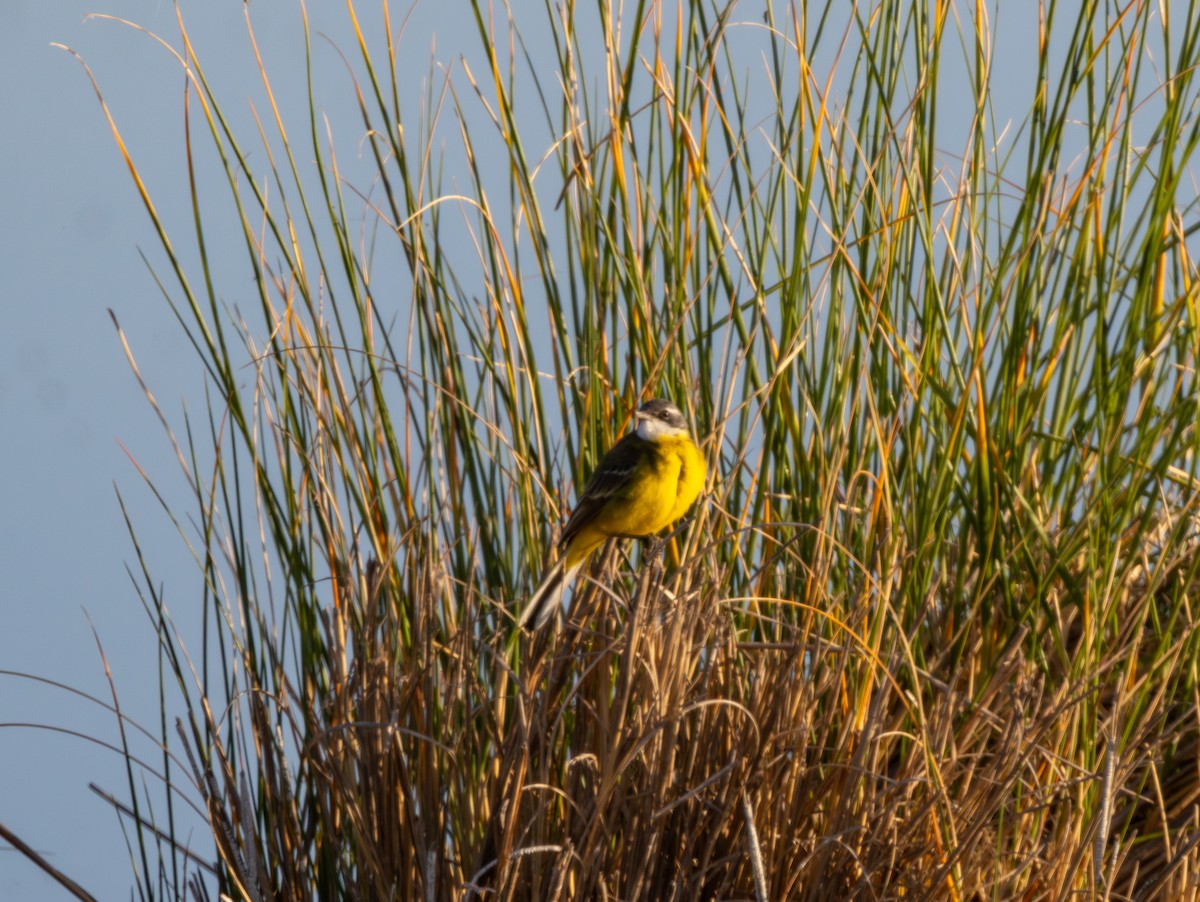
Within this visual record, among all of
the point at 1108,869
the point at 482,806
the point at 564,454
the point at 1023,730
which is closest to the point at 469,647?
the point at 482,806

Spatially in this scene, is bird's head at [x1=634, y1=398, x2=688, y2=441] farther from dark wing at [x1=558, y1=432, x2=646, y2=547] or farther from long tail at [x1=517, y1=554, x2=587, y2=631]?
long tail at [x1=517, y1=554, x2=587, y2=631]

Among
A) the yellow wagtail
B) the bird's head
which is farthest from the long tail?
the bird's head

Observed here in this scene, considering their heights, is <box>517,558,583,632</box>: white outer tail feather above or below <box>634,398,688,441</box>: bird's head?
below

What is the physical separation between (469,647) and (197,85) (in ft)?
1.93

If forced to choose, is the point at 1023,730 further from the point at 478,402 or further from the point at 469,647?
the point at 478,402

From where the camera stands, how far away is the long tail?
133 centimetres

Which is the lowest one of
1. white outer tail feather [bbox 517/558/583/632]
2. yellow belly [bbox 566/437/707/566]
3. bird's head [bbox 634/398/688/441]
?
white outer tail feather [bbox 517/558/583/632]

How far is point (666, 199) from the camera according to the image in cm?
150

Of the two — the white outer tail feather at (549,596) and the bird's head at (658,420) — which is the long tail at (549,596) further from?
the bird's head at (658,420)

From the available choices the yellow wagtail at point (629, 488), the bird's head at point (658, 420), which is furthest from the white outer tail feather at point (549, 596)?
the bird's head at point (658, 420)

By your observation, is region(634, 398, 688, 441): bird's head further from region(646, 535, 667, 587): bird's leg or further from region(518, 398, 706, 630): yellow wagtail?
region(646, 535, 667, 587): bird's leg

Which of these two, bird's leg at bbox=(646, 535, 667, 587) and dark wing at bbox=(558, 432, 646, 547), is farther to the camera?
dark wing at bbox=(558, 432, 646, 547)

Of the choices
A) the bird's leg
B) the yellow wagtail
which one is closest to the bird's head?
the yellow wagtail

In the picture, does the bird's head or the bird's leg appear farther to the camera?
the bird's head
